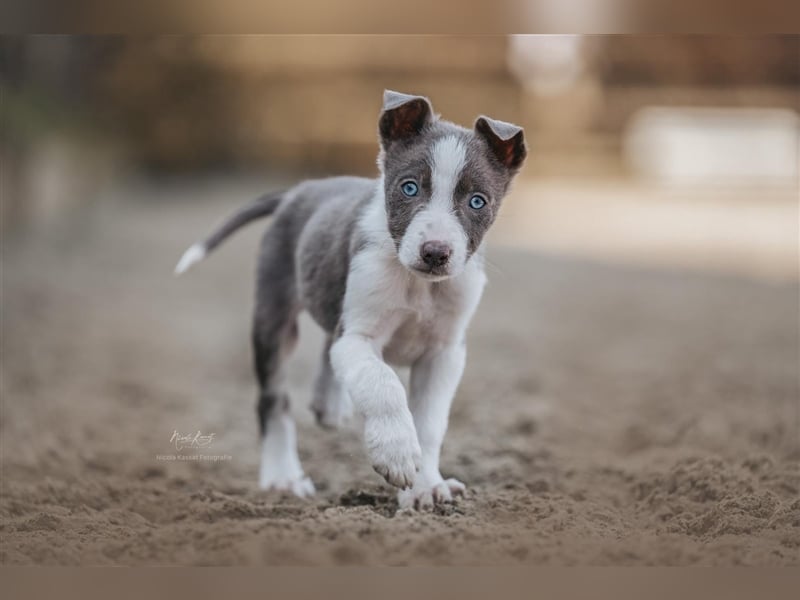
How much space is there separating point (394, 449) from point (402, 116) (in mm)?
735

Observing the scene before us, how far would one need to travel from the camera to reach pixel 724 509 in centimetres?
244

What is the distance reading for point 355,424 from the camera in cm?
276

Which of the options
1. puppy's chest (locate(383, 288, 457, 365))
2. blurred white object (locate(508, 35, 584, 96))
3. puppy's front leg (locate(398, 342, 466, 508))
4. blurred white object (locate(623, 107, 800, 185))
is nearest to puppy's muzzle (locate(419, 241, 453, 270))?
puppy's chest (locate(383, 288, 457, 365))

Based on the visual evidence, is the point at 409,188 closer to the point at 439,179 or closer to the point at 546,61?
the point at 439,179

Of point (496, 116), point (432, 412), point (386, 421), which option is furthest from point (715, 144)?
point (386, 421)

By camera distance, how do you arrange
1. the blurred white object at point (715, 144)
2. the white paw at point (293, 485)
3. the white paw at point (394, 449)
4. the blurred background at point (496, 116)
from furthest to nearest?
the blurred white object at point (715, 144) → the blurred background at point (496, 116) → the white paw at point (293, 485) → the white paw at point (394, 449)

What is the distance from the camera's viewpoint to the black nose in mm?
2104

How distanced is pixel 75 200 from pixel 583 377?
13.0 feet

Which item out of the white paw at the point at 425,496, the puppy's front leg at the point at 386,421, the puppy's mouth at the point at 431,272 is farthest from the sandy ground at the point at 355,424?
the puppy's mouth at the point at 431,272

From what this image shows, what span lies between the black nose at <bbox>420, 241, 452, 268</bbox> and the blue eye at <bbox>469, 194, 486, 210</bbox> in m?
0.15

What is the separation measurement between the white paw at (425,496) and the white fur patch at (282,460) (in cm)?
43

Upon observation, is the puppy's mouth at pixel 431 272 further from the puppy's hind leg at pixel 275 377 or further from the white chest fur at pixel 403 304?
the puppy's hind leg at pixel 275 377

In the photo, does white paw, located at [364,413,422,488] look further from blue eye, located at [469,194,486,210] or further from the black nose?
blue eye, located at [469,194,486,210]

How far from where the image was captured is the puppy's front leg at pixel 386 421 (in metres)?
2.10
